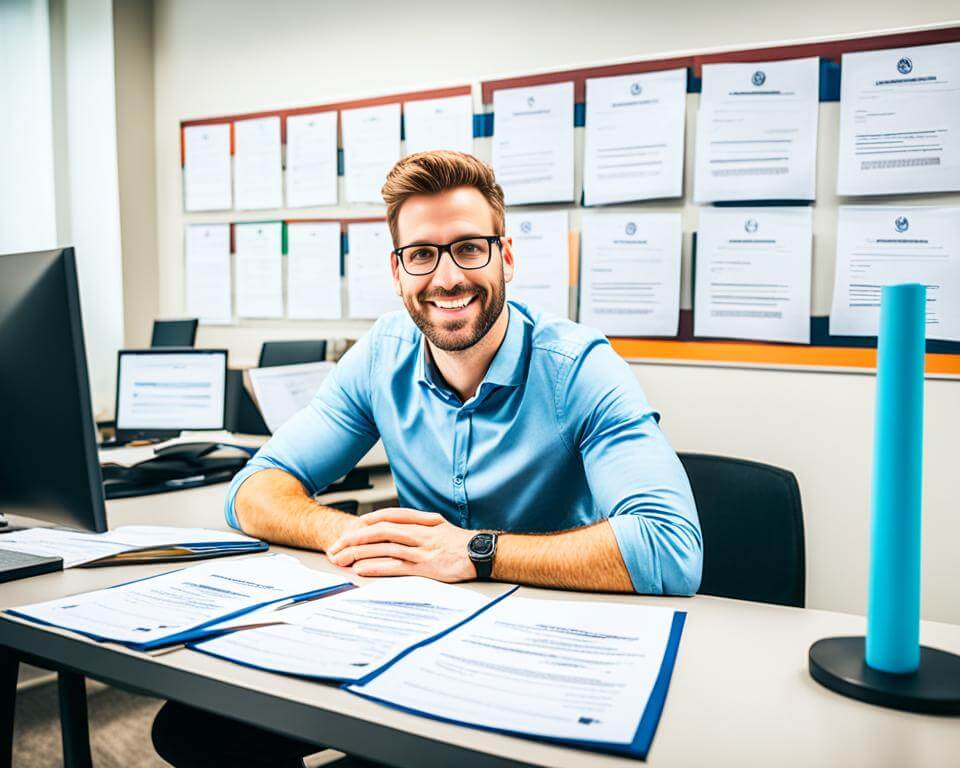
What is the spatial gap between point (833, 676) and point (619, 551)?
1.09ft

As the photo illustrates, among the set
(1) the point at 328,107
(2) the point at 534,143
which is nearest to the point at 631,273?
(2) the point at 534,143

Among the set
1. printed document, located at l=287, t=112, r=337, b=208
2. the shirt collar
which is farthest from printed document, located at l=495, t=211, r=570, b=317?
the shirt collar

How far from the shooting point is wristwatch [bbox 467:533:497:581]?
1.02 meters

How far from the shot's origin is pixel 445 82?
2520 mm

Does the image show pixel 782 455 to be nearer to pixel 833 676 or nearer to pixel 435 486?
pixel 435 486

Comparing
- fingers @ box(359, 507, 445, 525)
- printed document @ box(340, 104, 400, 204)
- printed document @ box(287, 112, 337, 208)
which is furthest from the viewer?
printed document @ box(287, 112, 337, 208)

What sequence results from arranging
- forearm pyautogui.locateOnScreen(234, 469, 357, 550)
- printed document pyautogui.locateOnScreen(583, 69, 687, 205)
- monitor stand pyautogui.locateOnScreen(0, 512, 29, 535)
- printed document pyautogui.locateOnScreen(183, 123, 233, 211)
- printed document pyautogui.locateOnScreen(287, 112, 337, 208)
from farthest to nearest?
printed document pyautogui.locateOnScreen(183, 123, 233, 211)
printed document pyautogui.locateOnScreen(287, 112, 337, 208)
printed document pyautogui.locateOnScreen(583, 69, 687, 205)
monitor stand pyautogui.locateOnScreen(0, 512, 29, 535)
forearm pyautogui.locateOnScreen(234, 469, 357, 550)

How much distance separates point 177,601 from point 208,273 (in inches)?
93.7

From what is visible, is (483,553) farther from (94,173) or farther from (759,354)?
(94,173)

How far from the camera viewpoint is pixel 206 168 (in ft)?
A: 10.0

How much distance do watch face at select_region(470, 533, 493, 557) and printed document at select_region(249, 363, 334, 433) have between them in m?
1.16

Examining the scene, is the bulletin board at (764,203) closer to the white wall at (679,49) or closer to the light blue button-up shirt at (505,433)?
the white wall at (679,49)

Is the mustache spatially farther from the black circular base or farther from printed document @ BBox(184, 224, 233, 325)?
printed document @ BBox(184, 224, 233, 325)

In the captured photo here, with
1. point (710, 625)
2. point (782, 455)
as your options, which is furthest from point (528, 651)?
point (782, 455)
